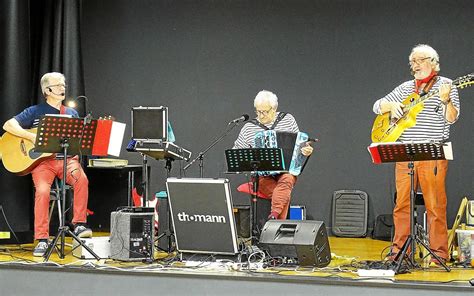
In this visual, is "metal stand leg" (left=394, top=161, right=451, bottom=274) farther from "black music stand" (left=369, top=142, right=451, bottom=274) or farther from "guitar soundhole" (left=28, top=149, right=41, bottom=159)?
"guitar soundhole" (left=28, top=149, right=41, bottom=159)

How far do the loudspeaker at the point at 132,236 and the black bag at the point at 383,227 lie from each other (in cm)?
329

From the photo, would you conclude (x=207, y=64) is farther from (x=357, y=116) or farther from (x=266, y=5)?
(x=357, y=116)

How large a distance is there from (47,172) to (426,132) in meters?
3.15

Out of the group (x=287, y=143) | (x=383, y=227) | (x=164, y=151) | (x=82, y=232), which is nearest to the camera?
(x=164, y=151)

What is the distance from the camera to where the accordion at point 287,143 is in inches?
259

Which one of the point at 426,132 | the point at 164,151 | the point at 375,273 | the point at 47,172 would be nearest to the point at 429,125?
the point at 426,132

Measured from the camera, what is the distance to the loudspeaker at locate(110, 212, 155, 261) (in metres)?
5.79

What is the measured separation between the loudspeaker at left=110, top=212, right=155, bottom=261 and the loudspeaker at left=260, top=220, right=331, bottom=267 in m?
0.90

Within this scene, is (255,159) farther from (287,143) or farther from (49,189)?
(49,189)

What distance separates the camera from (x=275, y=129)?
22.1 feet

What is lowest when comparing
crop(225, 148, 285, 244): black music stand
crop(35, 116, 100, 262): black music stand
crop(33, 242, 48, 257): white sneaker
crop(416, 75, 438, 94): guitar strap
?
crop(33, 242, 48, 257): white sneaker

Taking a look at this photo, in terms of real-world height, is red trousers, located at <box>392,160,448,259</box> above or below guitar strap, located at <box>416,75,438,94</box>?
below

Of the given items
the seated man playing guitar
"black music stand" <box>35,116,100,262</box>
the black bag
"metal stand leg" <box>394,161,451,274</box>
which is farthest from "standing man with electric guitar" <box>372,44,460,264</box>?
the black bag

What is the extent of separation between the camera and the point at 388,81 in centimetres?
862
